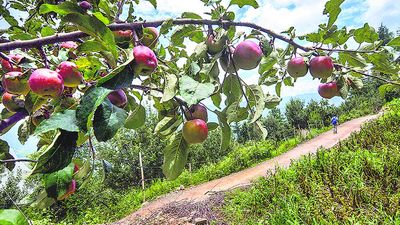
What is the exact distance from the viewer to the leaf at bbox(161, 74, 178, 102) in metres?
0.50

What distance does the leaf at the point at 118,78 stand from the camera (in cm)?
37

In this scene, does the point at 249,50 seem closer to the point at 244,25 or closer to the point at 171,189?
the point at 244,25

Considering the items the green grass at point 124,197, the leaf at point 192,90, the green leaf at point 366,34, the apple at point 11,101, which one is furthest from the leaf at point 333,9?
the green grass at point 124,197

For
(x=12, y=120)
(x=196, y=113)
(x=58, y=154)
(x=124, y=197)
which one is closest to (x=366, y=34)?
(x=196, y=113)

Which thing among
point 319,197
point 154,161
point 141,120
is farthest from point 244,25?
point 154,161

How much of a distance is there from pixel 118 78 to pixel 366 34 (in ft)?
1.68

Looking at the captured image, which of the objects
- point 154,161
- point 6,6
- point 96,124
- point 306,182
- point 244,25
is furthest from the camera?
point 154,161

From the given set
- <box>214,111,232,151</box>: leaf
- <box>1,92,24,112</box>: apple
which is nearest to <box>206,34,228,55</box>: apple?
<box>214,111,232,151</box>: leaf

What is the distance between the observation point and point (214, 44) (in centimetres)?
61

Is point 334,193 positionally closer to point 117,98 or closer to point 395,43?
point 395,43

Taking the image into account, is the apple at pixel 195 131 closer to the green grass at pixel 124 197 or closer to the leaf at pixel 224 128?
the leaf at pixel 224 128

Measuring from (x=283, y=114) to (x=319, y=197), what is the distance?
52.1 feet

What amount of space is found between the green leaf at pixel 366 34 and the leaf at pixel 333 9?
0.06 metres

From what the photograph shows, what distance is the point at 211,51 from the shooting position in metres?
0.62
